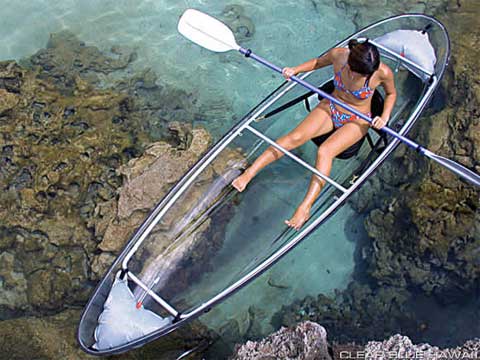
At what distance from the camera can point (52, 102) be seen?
6.06 m

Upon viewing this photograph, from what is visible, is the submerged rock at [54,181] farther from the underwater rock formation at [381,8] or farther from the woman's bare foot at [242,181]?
the underwater rock formation at [381,8]

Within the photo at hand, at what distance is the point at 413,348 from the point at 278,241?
1517 millimetres

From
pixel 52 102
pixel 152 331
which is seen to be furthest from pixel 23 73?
pixel 152 331

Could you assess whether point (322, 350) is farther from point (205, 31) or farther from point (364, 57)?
point (205, 31)

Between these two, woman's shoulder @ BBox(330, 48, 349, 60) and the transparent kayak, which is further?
woman's shoulder @ BBox(330, 48, 349, 60)

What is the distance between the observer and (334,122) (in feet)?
16.2

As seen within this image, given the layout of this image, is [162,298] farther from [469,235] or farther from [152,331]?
[469,235]

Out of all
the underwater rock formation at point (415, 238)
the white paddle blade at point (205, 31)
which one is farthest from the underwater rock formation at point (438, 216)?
the white paddle blade at point (205, 31)

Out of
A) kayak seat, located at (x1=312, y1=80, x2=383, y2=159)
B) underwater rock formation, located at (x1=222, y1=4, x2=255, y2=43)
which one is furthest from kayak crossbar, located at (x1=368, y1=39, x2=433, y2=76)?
underwater rock formation, located at (x1=222, y1=4, x2=255, y2=43)

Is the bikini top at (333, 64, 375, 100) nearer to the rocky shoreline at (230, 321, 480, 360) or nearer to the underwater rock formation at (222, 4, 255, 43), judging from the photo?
the rocky shoreline at (230, 321, 480, 360)

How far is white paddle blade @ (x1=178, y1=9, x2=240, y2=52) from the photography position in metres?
5.31

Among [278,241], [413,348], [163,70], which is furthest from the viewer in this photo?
[163,70]

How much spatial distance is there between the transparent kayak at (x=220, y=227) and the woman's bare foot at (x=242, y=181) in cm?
9

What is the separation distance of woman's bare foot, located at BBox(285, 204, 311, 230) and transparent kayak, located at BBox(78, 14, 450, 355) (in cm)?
8
